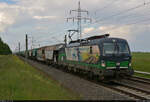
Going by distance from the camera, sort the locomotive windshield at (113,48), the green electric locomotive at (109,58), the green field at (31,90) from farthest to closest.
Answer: the locomotive windshield at (113,48), the green electric locomotive at (109,58), the green field at (31,90)

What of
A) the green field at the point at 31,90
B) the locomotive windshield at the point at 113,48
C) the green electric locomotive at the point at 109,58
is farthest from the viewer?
the locomotive windshield at the point at 113,48

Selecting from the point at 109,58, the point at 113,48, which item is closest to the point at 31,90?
the point at 109,58

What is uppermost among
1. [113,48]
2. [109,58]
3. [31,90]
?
[113,48]

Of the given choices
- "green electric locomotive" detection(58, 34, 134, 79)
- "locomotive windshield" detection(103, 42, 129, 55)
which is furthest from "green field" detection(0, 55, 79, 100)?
"locomotive windshield" detection(103, 42, 129, 55)

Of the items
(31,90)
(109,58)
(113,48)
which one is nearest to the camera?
(31,90)

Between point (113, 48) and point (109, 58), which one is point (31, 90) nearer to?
point (109, 58)

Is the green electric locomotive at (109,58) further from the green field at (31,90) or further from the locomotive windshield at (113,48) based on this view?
the green field at (31,90)

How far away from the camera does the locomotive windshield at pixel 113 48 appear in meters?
15.8

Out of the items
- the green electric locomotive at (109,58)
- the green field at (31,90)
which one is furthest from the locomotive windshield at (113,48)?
the green field at (31,90)

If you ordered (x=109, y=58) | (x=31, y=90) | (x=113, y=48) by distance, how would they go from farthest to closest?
(x=113, y=48) < (x=109, y=58) < (x=31, y=90)

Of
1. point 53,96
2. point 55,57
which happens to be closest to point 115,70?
point 53,96

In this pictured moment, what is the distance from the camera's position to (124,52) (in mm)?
16031

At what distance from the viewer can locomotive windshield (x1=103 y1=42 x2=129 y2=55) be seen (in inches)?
621

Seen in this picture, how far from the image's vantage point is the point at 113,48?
52.4ft
